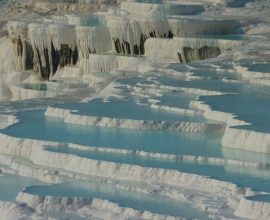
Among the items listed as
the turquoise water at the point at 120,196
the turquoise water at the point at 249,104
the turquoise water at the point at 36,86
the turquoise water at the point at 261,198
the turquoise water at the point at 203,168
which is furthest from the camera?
the turquoise water at the point at 36,86

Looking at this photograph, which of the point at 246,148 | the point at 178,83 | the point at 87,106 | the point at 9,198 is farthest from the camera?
the point at 178,83

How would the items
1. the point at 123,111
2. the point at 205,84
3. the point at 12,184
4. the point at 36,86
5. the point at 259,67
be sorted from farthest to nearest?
the point at 36,86, the point at 259,67, the point at 205,84, the point at 123,111, the point at 12,184

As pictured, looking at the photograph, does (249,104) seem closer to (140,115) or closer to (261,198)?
(140,115)

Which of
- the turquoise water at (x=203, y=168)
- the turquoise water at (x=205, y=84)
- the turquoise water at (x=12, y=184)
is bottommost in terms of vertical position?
the turquoise water at (x=205, y=84)

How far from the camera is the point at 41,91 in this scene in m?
28.6

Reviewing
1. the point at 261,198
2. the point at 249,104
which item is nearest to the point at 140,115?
the point at 249,104

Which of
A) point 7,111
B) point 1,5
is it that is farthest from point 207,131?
point 1,5

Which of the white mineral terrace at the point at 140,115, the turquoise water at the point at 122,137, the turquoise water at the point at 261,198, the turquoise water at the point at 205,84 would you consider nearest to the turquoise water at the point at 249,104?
the white mineral terrace at the point at 140,115

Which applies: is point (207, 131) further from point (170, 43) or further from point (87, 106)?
point (170, 43)

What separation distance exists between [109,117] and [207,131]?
61.7 inches

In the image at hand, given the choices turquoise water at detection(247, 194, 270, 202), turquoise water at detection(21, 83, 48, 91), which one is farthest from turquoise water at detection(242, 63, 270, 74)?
turquoise water at detection(247, 194, 270, 202)

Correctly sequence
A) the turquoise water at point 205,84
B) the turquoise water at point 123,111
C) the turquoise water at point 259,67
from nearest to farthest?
the turquoise water at point 123,111
the turquoise water at point 205,84
the turquoise water at point 259,67

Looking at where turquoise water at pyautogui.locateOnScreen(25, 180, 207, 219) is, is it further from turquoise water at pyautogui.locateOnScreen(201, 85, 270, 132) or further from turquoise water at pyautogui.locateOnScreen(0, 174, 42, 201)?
turquoise water at pyautogui.locateOnScreen(201, 85, 270, 132)

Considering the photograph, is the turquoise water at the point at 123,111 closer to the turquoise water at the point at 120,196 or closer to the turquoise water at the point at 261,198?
the turquoise water at the point at 120,196
